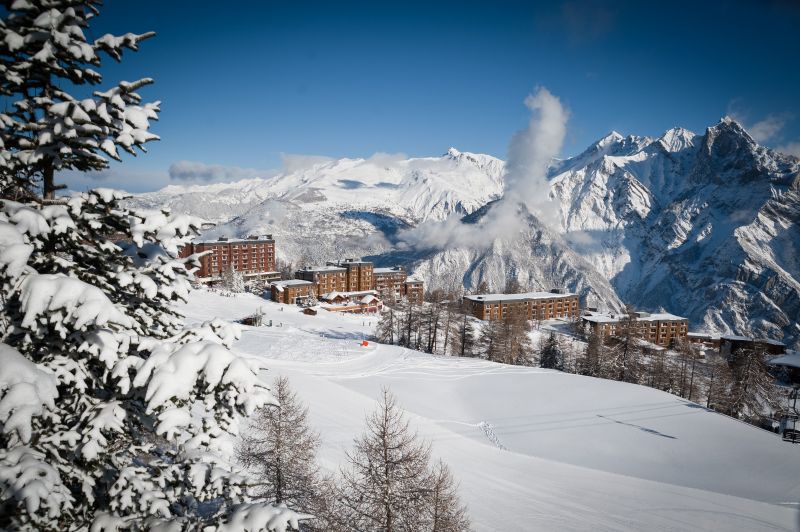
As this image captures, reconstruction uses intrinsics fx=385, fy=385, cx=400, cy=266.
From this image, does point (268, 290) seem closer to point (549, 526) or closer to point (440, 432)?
point (440, 432)

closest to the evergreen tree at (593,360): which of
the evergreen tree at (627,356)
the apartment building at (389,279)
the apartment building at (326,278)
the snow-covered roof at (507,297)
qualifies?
the evergreen tree at (627,356)

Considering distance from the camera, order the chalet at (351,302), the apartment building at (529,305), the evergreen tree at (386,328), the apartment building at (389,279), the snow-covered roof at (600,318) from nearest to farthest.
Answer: the evergreen tree at (386,328), the chalet at (351,302), the snow-covered roof at (600,318), the apartment building at (529,305), the apartment building at (389,279)

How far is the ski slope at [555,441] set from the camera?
19391 mm

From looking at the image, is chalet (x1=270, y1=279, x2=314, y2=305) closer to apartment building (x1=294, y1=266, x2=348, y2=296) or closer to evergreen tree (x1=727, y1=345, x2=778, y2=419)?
apartment building (x1=294, y1=266, x2=348, y2=296)

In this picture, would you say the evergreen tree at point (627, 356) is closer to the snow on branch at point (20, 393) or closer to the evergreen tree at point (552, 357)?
the evergreen tree at point (552, 357)

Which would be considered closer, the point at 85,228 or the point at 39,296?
the point at 39,296

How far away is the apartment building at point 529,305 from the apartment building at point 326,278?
35641 mm

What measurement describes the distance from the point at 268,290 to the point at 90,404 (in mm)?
101702

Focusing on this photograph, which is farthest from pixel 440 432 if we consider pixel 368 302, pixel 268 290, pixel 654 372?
pixel 268 290

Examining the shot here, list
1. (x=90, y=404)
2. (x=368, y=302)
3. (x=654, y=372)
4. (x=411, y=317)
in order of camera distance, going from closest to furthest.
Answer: (x=90, y=404), (x=654, y=372), (x=411, y=317), (x=368, y=302)

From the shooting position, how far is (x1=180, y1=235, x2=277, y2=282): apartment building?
116 meters

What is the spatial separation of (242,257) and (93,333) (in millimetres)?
126005

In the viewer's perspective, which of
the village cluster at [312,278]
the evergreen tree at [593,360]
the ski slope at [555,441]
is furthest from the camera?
the village cluster at [312,278]

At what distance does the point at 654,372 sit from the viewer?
51469mm
